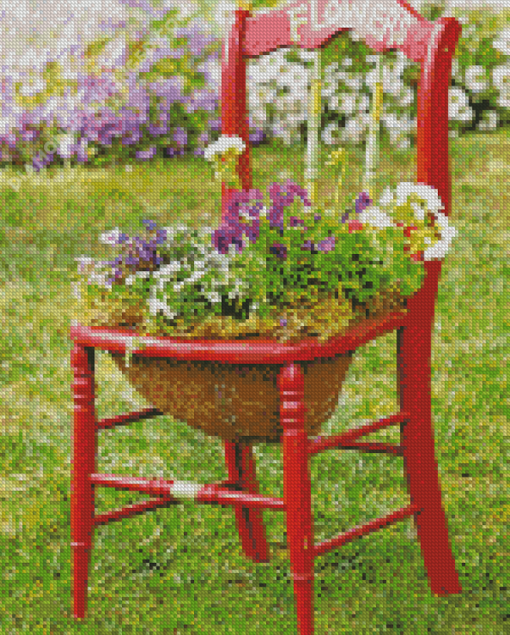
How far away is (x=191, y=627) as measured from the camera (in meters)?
2.88

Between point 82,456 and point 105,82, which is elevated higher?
point 105,82

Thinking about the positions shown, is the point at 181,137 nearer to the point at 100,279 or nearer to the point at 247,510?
the point at 247,510

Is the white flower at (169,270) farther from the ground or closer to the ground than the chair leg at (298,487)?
farther from the ground

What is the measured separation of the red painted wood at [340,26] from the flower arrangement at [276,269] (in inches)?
14.0

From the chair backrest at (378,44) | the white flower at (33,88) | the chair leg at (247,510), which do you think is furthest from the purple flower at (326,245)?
the white flower at (33,88)

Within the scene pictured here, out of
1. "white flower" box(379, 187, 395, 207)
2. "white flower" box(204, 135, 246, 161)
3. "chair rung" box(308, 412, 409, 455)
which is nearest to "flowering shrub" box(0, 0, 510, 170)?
"white flower" box(204, 135, 246, 161)

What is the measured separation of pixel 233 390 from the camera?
2.44 meters

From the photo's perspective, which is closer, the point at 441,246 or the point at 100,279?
the point at 441,246

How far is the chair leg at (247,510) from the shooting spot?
3.00 meters

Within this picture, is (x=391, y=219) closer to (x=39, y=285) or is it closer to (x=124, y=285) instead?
(x=124, y=285)

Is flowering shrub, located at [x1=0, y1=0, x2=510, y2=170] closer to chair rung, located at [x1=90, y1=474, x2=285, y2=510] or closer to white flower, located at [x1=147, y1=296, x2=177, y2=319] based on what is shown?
chair rung, located at [x1=90, y1=474, x2=285, y2=510]

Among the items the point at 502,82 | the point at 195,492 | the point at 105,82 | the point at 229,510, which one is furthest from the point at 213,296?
the point at 502,82

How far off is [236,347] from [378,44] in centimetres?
81

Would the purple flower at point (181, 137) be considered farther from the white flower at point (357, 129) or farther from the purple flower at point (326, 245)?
the purple flower at point (326, 245)
